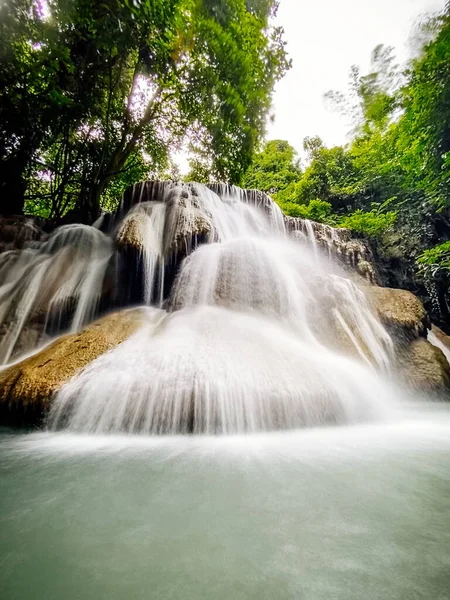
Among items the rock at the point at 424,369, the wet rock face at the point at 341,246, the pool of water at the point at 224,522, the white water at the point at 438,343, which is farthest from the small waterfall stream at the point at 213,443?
the wet rock face at the point at 341,246

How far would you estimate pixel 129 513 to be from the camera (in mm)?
1351

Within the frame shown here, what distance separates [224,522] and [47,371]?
2907mm

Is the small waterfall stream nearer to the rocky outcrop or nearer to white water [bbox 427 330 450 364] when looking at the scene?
the rocky outcrop

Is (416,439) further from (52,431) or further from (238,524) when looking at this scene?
(52,431)

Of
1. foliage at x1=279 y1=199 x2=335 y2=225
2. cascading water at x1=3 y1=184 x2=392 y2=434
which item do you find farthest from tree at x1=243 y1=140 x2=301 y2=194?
cascading water at x1=3 y1=184 x2=392 y2=434

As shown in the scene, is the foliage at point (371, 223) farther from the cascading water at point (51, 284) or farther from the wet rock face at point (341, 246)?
the cascading water at point (51, 284)

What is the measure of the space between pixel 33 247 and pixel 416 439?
8.25 metres

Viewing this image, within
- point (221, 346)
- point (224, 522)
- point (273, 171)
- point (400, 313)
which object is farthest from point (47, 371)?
point (273, 171)

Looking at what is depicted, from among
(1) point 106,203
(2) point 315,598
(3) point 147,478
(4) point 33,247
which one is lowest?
(2) point 315,598

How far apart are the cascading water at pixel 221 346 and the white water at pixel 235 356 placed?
13 millimetres

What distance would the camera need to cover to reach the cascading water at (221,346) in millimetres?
2768

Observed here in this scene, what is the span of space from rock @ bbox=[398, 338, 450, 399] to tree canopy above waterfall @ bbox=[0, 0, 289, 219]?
24.8 ft

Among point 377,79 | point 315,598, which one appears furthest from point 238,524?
point 377,79

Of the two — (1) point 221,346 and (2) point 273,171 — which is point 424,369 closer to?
(1) point 221,346
